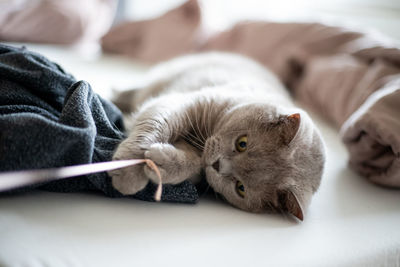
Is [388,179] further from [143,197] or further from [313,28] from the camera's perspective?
[313,28]

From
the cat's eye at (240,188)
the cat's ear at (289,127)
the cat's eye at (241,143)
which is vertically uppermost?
the cat's ear at (289,127)

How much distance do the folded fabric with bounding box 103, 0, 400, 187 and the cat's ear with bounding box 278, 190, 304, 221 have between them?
411 mm

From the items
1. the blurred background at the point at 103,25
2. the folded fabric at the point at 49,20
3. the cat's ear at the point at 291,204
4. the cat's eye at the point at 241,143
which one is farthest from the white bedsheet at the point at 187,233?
the folded fabric at the point at 49,20

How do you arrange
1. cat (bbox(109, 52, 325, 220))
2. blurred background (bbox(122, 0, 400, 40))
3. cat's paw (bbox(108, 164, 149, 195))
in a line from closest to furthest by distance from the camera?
cat's paw (bbox(108, 164, 149, 195))
cat (bbox(109, 52, 325, 220))
blurred background (bbox(122, 0, 400, 40))

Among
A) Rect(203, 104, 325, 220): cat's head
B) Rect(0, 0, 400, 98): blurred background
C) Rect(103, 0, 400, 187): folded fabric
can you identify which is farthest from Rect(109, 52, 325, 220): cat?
Rect(0, 0, 400, 98): blurred background

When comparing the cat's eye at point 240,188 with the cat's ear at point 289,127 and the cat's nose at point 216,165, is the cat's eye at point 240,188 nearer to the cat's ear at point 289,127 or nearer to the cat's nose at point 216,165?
the cat's nose at point 216,165

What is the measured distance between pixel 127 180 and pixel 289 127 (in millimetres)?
490

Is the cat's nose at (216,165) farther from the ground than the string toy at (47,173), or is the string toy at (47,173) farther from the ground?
the string toy at (47,173)

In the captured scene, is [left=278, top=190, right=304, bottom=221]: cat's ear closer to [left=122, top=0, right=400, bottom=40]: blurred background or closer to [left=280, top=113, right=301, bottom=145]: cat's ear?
[left=280, top=113, right=301, bottom=145]: cat's ear

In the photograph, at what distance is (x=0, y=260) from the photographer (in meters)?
0.60

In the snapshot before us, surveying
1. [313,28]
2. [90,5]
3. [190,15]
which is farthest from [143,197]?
[90,5]

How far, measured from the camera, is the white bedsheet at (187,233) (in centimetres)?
66

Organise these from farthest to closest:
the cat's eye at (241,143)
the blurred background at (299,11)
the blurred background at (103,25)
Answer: the blurred background at (299,11) → the blurred background at (103,25) → the cat's eye at (241,143)

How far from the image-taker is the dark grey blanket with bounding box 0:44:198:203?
682mm
